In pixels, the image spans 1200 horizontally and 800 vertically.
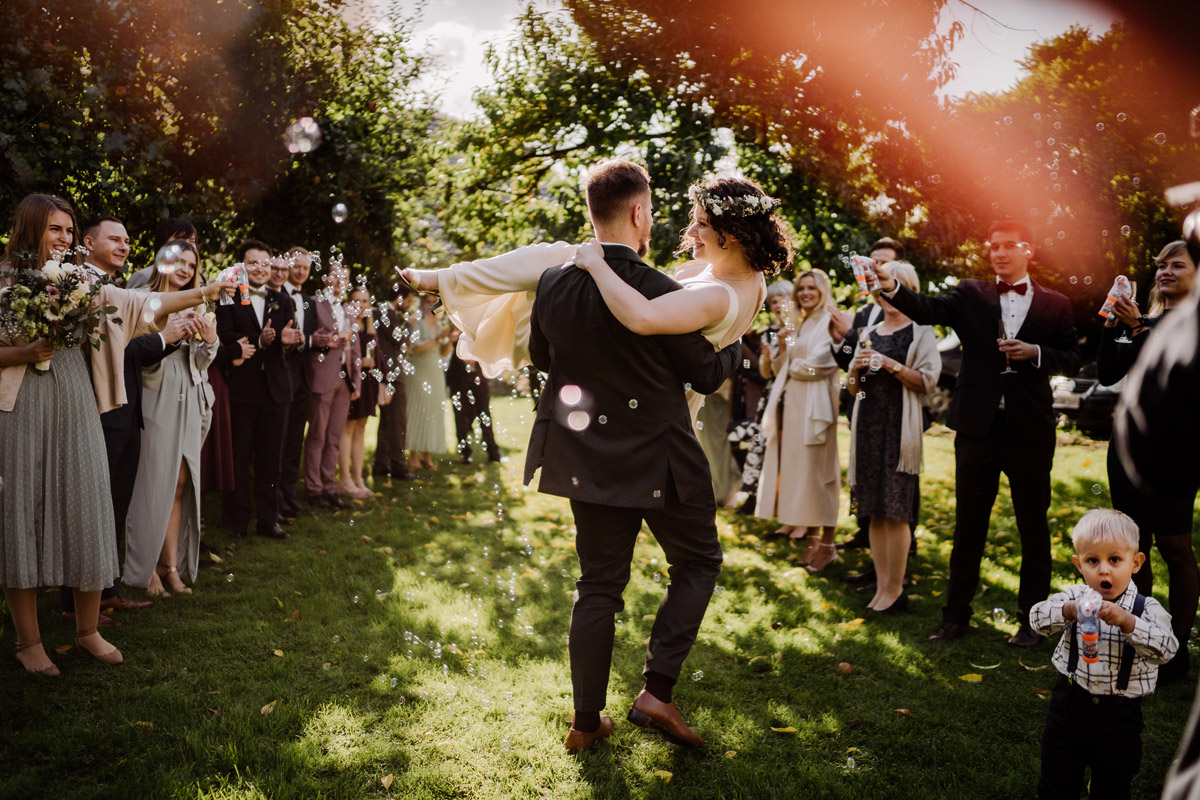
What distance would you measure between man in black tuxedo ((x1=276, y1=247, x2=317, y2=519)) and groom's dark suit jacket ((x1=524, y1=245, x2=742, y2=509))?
199 inches

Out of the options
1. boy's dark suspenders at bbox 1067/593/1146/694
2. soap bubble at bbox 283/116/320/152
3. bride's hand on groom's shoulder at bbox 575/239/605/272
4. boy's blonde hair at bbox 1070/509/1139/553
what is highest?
soap bubble at bbox 283/116/320/152

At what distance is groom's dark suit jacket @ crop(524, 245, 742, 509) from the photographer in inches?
128

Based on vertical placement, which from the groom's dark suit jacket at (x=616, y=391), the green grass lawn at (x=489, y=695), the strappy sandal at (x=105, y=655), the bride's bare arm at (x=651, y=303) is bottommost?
the green grass lawn at (x=489, y=695)

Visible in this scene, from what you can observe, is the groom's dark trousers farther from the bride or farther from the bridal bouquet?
the bridal bouquet

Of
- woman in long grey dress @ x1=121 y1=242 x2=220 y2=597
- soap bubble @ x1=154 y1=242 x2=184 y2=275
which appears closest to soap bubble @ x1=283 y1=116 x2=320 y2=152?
woman in long grey dress @ x1=121 y1=242 x2=220 y2=597

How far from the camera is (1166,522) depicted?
4410 mm

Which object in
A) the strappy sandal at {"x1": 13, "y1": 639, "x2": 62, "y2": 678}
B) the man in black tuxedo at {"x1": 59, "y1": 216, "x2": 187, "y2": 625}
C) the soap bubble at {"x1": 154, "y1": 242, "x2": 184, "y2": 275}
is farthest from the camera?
the soap bubble at {"x1": 154, "y1": 242, "x2": 184, "y2": 275}

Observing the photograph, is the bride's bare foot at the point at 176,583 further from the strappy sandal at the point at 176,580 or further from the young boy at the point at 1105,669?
the young boy at the point at 1105,669

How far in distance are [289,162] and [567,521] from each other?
5.03 m

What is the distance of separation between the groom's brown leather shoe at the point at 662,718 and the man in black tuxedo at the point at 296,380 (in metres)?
5.31

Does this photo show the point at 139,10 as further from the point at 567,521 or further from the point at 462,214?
the point at 567,521

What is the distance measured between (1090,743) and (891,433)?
123 inches

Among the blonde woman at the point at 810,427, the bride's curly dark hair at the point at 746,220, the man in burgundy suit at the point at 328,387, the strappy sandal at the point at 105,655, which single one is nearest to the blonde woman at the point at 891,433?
the blonde woman at the point at 810,427

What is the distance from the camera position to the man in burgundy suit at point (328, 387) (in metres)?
8.48
